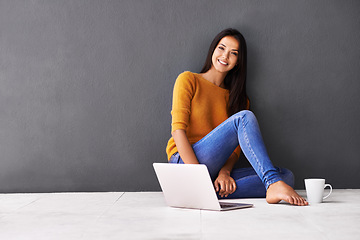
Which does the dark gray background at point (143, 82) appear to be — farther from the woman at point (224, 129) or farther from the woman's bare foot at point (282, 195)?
the woman's bare foot at point (282, 195)

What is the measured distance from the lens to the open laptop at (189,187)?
1564mm

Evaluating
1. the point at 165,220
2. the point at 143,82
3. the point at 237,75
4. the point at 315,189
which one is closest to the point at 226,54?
the point at 237,75

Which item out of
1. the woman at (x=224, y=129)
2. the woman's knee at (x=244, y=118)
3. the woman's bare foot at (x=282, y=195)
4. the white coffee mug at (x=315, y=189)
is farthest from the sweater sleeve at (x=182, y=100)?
the white coffee mug at (x=315, y=189)

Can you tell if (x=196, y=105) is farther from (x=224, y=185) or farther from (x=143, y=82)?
(x=224, y=185)

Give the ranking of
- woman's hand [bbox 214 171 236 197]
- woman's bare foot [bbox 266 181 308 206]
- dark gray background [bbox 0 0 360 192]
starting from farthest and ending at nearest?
dark gray background [bbox 0 0 360 192] < woman's hand [bbox 214 171 236 197] < woman's bare foot [bbox 266 181 308 206]

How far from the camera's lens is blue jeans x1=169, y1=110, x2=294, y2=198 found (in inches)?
70.2

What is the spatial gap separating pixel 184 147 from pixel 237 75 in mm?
608

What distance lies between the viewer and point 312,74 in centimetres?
236

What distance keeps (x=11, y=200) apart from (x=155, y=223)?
1000 millimetres

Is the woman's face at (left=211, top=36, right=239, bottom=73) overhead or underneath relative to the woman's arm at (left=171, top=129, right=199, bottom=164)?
overhead

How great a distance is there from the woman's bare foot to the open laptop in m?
0.11

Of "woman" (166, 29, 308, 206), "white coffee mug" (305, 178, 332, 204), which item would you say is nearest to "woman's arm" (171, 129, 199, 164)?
"woman" (166, 29, 308, 206)

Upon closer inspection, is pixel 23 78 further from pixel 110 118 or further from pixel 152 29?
pixel 152 29

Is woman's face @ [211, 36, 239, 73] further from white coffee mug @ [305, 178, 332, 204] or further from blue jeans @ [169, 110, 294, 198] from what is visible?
white coffee mug @ [305, 178, 332, 204]
